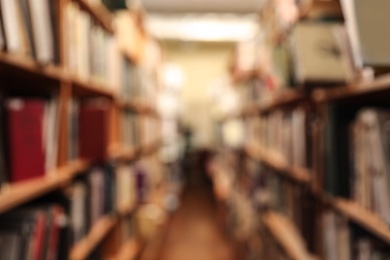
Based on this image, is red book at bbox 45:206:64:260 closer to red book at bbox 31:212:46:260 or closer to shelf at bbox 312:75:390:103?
red book at bbox 31:212:46:260

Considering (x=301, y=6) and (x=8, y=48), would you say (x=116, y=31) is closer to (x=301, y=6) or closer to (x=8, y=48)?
(x=301, y=6)

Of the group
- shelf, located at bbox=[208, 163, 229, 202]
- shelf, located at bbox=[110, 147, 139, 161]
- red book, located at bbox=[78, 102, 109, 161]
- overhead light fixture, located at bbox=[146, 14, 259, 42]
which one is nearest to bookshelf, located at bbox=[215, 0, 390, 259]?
red book, located at bbox=[78, 102, 109, 161]

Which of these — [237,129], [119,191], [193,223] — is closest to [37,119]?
[119,191]

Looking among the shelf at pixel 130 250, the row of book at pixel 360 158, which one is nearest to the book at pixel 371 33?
the row of book at pixel 360 158

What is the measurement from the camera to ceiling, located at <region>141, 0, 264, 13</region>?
529 centimetres

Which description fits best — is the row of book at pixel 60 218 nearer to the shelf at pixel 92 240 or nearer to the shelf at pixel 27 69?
the shelf at pixel 92 240

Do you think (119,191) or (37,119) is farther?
(119,191)

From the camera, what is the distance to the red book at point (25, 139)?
133 cm

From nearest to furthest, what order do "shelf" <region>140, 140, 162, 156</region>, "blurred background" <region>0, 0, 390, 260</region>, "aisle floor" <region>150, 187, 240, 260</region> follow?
"blurred background" <region>0, 0, 390, 260</region> → "shelf" <region>140, 140, 162, 156</region> → "aisle floor" <region>150, 187, 240, 260</region>

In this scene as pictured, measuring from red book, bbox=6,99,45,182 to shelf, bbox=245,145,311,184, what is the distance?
117 centimetres

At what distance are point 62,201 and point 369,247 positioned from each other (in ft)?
3.59

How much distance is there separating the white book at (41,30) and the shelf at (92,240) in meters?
0.81

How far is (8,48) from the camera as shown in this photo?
46.6 inches

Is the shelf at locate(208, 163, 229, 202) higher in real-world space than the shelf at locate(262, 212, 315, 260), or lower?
lower
